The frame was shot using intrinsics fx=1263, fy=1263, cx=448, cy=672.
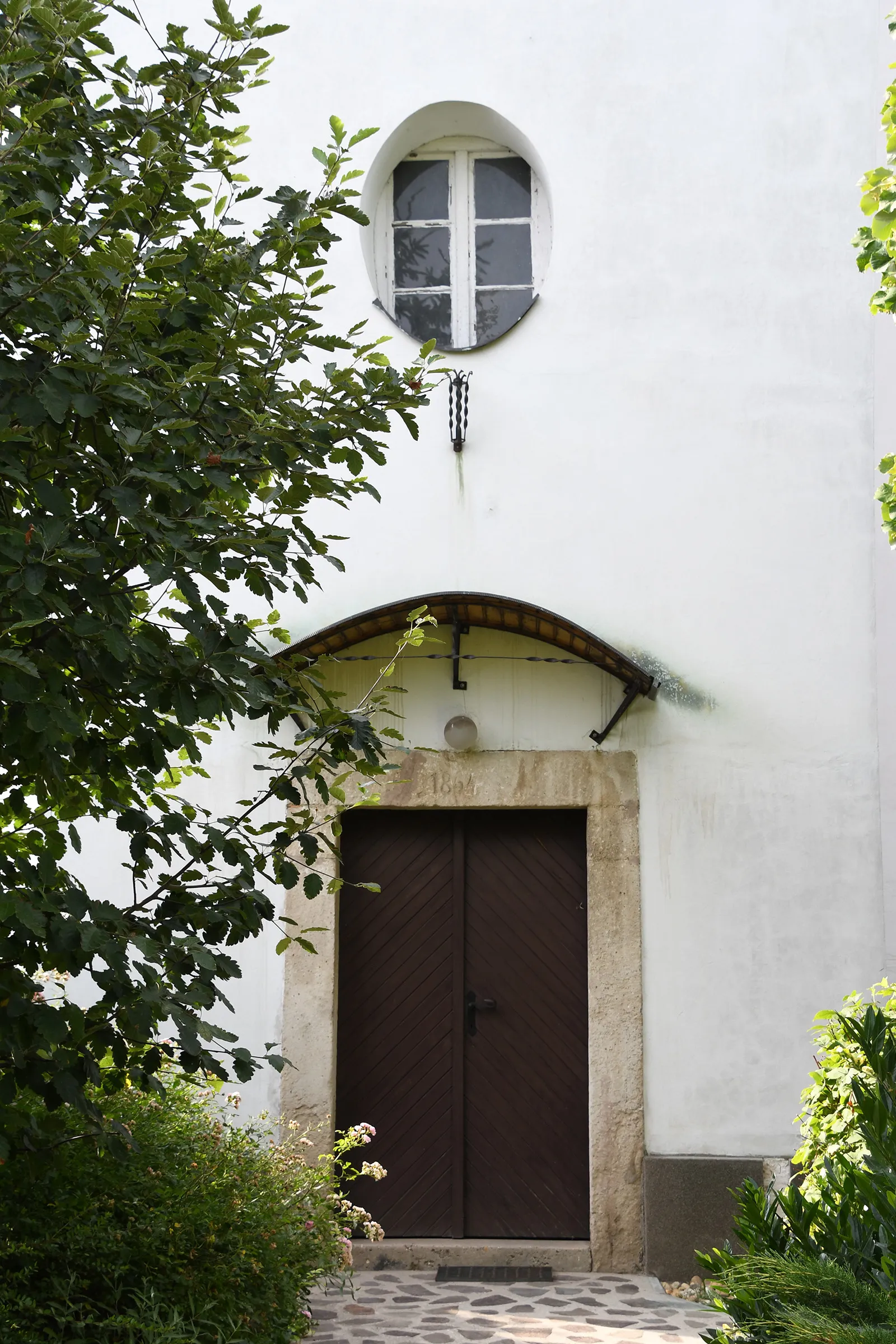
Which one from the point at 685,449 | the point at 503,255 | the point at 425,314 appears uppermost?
the point at 503,255

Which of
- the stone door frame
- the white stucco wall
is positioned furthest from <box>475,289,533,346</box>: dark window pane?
the stone door frame

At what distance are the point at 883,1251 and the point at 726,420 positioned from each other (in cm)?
497

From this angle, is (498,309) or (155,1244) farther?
(498,309)

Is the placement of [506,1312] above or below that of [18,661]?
below

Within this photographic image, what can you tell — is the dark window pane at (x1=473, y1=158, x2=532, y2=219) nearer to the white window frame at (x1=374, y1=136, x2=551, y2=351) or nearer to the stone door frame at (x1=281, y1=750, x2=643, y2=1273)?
the white window frame at (x1=374, y1=136, x2=551, y2=351)

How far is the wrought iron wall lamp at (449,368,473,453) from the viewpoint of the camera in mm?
6324

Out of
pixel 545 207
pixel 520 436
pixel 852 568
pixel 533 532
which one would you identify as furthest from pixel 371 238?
pixel 852 568

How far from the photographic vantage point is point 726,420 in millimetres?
6328

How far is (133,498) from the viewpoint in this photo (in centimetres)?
241

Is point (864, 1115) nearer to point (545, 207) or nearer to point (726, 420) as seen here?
point (726, 420)

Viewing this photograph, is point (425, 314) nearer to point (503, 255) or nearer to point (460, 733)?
point (503, 255)

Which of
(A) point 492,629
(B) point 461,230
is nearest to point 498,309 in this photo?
(B) point 461,230

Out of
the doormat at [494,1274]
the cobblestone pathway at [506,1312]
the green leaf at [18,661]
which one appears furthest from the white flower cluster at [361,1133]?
the green leaf at [18,661]

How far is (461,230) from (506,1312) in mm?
5253
